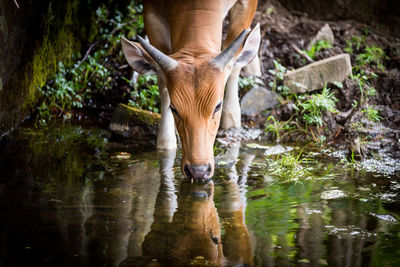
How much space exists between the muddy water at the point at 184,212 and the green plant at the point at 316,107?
3.48ft

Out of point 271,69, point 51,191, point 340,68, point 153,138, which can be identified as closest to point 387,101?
point 340,68

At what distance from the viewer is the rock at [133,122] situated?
20.7 ft

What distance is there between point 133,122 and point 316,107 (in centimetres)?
254

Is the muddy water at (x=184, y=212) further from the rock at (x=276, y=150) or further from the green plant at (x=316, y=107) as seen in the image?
the green plant at (x=316, y=107)

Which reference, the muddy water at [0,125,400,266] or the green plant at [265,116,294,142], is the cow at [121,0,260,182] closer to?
the muddy water at [0,125,400,266]

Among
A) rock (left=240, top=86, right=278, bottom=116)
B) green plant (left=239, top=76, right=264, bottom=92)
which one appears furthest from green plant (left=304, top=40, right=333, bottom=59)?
rock (left=240, top=86, right=278, bottom=116)

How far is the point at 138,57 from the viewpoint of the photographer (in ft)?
16.1

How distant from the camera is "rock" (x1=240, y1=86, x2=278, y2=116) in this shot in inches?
279

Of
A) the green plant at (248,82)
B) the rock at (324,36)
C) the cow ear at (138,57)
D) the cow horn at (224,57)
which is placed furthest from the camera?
the rock at (324,36)

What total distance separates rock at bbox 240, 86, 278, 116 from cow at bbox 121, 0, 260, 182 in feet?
3.80

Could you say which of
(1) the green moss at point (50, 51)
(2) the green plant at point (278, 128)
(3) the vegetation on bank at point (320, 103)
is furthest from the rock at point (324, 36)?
(1) the green moss at point (50, 51)

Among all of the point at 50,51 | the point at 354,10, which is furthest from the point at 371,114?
the point at 50,51

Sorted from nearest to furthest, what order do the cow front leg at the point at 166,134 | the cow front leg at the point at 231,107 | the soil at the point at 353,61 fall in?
the cow front leg at the point at 166,134, the soil at the point at 353,61, the cow front leg at the point at 231,107

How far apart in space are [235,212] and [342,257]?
984 millimetres
